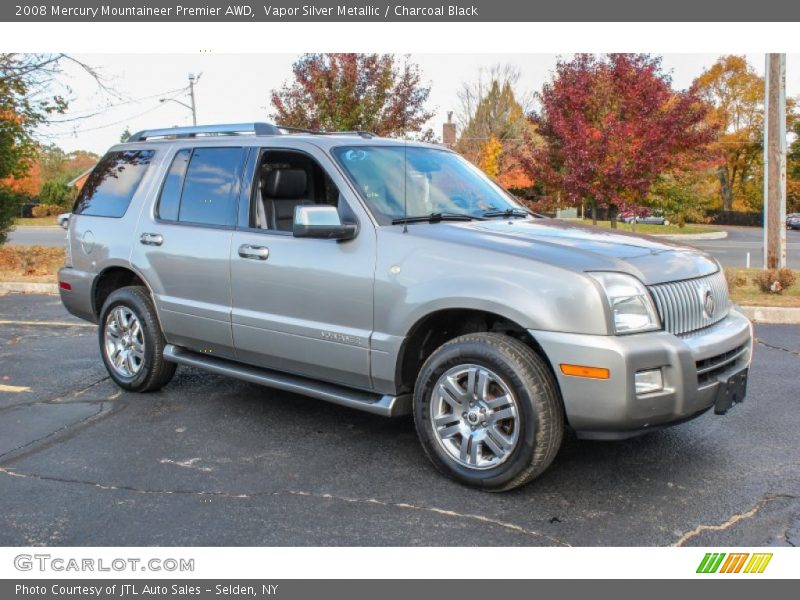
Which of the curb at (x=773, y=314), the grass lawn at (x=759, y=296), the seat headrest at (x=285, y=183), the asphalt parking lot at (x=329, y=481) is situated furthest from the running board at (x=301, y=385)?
the grass lawn at (x=759, y=296)

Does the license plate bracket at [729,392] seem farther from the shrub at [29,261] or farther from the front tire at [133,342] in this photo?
the shrub at [29,261]

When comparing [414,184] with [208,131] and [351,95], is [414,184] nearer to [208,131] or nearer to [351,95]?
[208,131]

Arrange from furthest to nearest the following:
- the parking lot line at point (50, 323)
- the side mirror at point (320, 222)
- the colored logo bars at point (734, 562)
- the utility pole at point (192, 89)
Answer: the utility pole at point (192, 89), the parking lot line at point (50, 323), the side mirror at point (320, 222), the colored logo bars at point (734, 562)

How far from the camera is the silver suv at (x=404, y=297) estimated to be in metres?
3.80

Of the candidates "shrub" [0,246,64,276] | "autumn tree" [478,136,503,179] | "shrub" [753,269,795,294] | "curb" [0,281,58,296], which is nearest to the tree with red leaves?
"shrub" [753,269,795,294]

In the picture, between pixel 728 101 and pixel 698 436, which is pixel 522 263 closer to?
pixel 698 436

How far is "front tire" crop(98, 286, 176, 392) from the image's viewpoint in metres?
5.85

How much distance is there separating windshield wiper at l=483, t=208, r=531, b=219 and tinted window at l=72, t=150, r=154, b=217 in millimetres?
2825

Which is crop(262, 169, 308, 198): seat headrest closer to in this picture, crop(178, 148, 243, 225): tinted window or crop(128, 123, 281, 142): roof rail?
crop(178, 148, 243, 225): tinted window

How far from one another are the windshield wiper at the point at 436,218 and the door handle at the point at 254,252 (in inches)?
36.7

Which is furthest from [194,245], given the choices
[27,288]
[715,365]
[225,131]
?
[27,288]

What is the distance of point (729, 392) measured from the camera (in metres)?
4.07

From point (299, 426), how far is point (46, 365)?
3182 millimetres

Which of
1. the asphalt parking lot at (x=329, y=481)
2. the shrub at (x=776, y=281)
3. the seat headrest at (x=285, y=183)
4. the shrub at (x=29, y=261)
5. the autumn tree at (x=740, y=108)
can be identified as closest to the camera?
the asphalt parking lot at (x=329, y=481)
